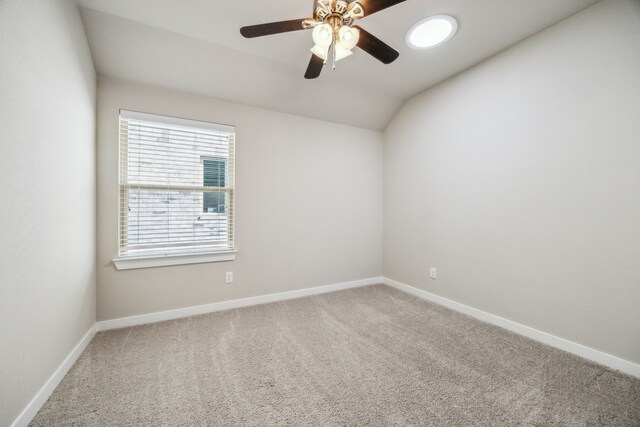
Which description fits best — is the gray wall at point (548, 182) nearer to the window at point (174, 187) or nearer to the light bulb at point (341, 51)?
the light bulb at point (341, 51)

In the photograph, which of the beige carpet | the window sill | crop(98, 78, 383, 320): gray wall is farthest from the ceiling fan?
the beige carpet

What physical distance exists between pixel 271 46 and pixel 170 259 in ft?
7.41

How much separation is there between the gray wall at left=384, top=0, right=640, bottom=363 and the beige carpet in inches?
15.9

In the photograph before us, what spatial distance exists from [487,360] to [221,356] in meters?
2.01

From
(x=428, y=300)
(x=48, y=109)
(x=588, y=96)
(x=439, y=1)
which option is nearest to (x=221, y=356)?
(x=48, y=109)

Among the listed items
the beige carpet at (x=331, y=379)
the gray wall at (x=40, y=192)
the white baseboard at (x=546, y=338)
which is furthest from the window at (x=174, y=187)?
the white baseboard at (x=546, y=338)

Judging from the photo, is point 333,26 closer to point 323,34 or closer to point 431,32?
point 323,34

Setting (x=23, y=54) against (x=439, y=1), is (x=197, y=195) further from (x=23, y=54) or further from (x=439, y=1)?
(x=439, y=1)

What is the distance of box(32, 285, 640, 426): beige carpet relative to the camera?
1337 millimetres

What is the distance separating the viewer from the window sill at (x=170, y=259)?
2.28 metres

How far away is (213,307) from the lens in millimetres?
2652

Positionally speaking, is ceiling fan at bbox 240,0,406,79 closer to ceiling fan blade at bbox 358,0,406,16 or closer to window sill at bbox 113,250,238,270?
ceiling fan blade at bbox 358,0,406,16

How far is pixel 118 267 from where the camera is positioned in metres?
2.26

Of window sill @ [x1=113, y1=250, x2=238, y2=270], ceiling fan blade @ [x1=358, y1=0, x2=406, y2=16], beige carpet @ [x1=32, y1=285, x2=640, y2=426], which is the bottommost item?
beige carpet @ [x1=32, y1=285, x2=640, y2=426]
